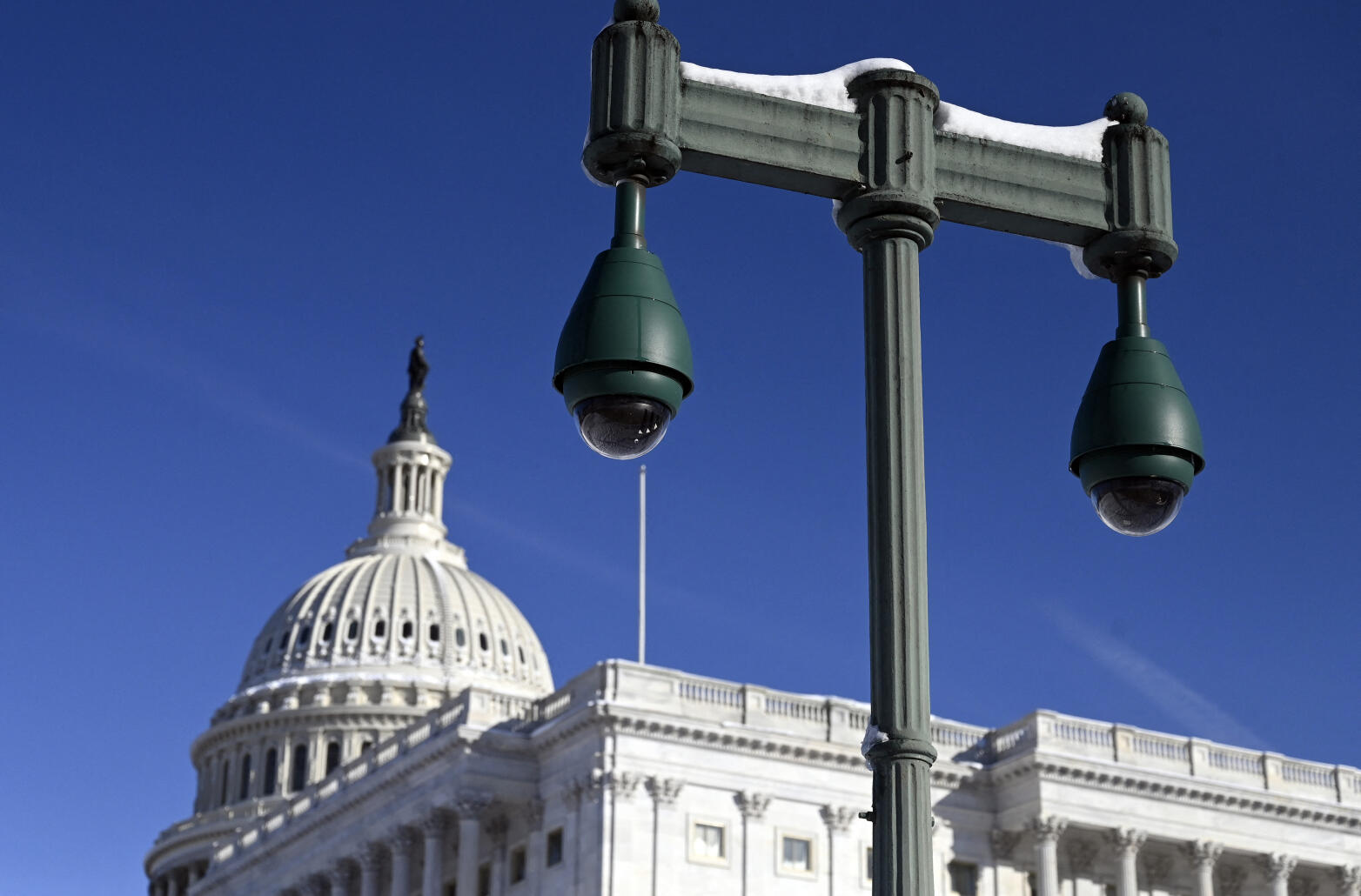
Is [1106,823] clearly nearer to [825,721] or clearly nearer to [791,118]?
[825,721]

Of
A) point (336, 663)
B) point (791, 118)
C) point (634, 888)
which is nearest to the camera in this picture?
point (791, 118)

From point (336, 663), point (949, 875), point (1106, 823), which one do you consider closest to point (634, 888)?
point (949, 875)

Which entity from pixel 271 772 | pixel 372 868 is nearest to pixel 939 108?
pixel 372 868

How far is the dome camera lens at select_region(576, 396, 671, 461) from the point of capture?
1049 centimetres

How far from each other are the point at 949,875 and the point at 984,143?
232ft

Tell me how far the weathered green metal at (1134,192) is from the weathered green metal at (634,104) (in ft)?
7.95

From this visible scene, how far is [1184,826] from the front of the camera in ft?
271

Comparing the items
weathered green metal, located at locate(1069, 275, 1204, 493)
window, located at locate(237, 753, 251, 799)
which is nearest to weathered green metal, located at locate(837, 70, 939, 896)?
weathered green metal, located at locate(1069, 275, 1204, 493)

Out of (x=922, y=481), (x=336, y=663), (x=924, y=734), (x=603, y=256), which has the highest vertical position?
(x=336, y=663)

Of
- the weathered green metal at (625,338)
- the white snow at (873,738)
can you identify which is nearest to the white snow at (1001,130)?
the weathered green metal at (625,338)

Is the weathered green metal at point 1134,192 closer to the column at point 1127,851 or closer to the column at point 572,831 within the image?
the column at point 572,831

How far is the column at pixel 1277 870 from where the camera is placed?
83625mm

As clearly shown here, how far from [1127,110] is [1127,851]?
72.4 m

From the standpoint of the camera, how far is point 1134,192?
1184cm
